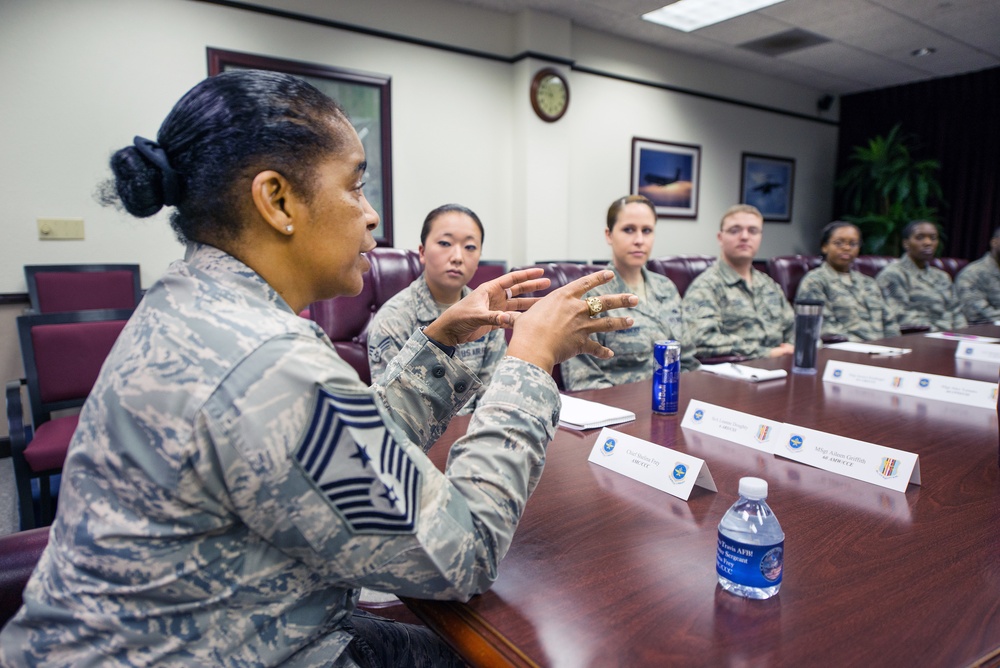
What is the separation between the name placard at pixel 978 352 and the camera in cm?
224

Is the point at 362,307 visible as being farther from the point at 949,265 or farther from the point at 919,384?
the point at 949,265

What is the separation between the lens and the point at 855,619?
650 millimetres

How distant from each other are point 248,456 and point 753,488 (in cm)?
58

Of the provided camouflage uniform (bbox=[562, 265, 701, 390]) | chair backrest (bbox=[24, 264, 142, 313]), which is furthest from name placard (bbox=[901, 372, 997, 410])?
chair backrest (bbox=[24, 264, 142, 313])

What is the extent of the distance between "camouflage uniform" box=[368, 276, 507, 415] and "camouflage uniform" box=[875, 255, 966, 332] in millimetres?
3932

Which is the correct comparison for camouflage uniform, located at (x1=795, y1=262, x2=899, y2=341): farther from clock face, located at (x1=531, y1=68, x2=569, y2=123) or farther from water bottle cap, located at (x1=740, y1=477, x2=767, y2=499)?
water bottle cap, located at (x1=740, y1=477, x2=767, y2=499)

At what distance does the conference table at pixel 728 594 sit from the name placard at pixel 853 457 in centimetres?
2

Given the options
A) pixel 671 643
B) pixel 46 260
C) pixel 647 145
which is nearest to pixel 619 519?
pixel 671 643

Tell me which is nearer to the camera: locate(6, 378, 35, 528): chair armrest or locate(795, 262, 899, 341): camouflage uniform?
locate(6, 378, 35, 528): chair armrest

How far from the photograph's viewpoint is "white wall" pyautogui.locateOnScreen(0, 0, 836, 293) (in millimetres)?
3193

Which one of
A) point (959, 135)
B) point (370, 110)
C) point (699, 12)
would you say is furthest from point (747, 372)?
point (959, 135)

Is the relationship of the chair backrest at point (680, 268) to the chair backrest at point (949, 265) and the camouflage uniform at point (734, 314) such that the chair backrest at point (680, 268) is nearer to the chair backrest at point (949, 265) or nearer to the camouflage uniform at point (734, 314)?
the camouflage uniform at point (734, 314)

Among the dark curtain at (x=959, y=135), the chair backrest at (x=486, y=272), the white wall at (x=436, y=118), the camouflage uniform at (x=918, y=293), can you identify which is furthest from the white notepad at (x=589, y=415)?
the dark curtain at (x=959, y=135)

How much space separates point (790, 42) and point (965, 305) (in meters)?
2.74
